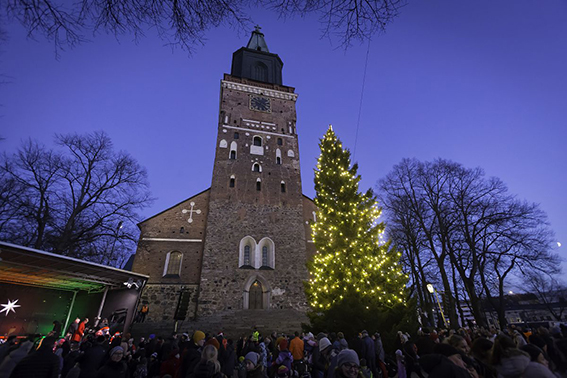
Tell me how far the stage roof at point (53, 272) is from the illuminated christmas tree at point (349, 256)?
10.0 meters

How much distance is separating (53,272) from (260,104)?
2010 centimetres

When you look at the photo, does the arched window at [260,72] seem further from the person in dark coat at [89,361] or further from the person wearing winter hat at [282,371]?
the person wearing winter hat at [282,371]

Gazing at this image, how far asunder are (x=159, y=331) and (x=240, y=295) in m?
5.10

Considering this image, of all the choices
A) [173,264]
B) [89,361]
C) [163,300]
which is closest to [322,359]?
[89,361]

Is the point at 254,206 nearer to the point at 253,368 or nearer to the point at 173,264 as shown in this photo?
the point at 173,264

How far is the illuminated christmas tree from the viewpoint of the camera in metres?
9.13

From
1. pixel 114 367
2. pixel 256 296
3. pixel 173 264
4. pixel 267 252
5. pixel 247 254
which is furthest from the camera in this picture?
pixel 267 252

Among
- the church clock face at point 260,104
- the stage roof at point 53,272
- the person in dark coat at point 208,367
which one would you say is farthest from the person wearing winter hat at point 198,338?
the church clock face at point 260,104

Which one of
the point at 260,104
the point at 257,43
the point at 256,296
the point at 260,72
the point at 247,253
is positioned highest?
the point at 257,43

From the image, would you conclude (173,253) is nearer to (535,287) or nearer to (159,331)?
(159,331)

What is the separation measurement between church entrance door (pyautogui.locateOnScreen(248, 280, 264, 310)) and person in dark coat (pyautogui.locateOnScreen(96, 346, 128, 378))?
14.1m

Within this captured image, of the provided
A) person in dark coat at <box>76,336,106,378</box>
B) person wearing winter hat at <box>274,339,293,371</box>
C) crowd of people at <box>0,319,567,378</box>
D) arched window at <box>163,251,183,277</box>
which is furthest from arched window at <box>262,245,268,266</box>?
person in dark coat at <box>76,336,106,378</box>

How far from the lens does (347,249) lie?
1023cm

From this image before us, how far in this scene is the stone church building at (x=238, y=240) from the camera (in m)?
16.1
